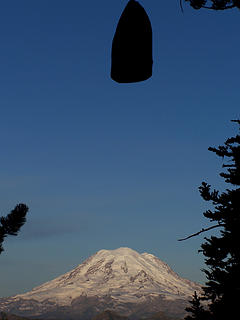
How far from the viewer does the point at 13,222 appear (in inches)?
202

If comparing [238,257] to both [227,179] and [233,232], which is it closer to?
[233,232]

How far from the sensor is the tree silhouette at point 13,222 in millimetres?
5066

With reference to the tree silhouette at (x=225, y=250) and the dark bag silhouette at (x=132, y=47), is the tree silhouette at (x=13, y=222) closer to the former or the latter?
the dark bag silhouette at (x=132, y=47)

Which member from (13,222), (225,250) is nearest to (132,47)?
(13,222)

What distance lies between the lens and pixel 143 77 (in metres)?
3.10

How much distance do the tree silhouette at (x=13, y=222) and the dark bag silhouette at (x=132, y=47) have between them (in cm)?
263

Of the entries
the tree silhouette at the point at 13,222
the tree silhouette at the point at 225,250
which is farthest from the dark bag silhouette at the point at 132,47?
the tree silhouette at the point at 225,250

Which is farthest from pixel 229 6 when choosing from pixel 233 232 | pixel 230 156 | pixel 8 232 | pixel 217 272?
pixel 217 272

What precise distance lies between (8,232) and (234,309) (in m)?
18.5

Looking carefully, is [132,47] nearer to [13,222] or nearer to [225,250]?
[13,222]

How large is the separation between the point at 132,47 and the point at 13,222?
2887mm

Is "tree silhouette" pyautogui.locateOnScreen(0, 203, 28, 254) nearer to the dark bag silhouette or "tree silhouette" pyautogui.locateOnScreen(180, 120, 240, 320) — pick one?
the dark bag silhouette

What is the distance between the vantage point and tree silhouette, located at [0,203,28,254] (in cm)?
507

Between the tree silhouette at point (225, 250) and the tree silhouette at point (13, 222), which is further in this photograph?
the tree silhouette at point (225, 250)
